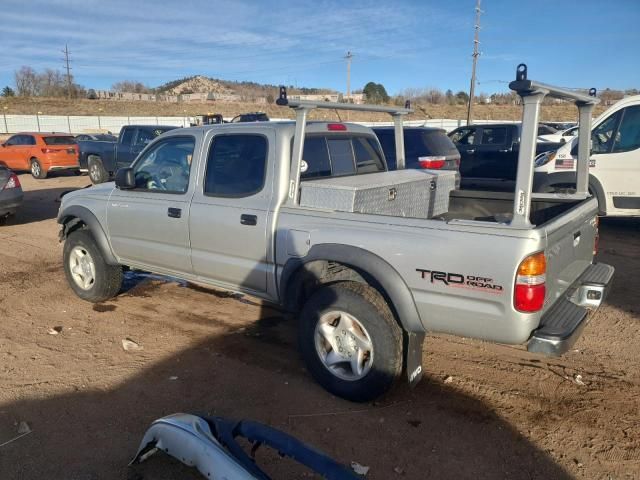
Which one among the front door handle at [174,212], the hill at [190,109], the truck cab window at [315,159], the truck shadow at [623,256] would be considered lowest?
the truck shadow at [623,256]

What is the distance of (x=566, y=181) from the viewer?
328 inches

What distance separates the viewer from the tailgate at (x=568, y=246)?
3018 mm

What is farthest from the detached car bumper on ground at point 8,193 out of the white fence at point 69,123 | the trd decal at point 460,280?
the white fence at point 69,123

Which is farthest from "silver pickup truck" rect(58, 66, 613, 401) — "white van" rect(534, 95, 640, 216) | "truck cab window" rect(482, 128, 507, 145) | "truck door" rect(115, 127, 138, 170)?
"truck door" rect(115, 127, 138, 170)

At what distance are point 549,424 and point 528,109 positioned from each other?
2032mm

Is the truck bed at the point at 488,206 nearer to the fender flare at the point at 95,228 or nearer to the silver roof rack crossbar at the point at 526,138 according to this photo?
the silver roof rack crossbar at the point at 526,138

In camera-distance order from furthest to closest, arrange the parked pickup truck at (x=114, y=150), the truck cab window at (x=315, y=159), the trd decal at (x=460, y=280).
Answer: the parked pickup truck at (x=114, y=150)
the truck cab window at (x=315, y=159)
the trd decal at (x=460, y=280)

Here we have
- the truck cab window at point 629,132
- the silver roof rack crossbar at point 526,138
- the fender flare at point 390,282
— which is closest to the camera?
the silver roof rack crossbar at point 526,138

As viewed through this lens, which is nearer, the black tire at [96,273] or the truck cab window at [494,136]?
the black tire at [96,273]

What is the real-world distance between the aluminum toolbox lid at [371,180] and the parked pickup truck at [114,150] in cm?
1159

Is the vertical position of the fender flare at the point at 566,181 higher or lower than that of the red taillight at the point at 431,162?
lower

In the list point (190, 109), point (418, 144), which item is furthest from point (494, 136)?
point (190, 109)

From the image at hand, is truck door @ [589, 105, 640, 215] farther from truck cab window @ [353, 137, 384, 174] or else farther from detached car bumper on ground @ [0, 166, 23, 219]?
detached car bumper on ground @ [0, 166, 23, 219]

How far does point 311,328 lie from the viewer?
3658mm
